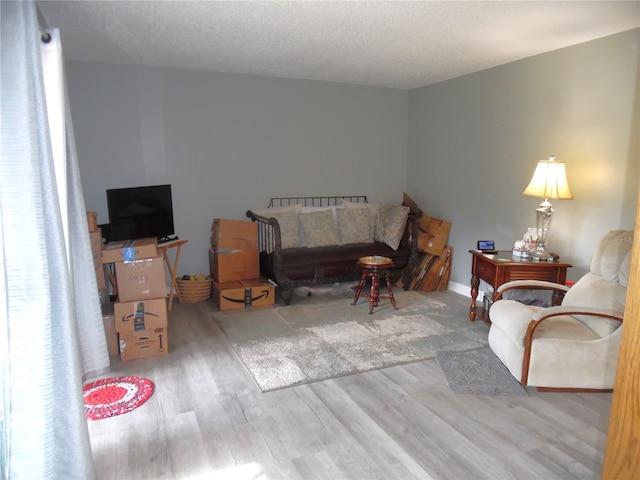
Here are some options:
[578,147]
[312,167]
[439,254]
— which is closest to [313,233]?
[312,167]

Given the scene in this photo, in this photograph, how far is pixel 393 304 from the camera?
4262 mm

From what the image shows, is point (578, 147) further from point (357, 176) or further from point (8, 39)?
point (8, 39)

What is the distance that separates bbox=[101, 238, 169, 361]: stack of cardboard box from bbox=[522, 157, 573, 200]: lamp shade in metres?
3.07

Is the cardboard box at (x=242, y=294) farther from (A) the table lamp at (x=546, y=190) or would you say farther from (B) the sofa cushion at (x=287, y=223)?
(A) the table lamp at (x=546, y=190)

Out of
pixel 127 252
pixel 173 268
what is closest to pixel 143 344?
pixel 127 252

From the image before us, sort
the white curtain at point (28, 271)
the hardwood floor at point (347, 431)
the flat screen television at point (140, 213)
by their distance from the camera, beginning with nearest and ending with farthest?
the white curtain at point (28, 271), the hardwood floor at point (347, 431), the flat screen television at point (140, 213)

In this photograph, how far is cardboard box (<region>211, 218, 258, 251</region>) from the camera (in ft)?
14.8

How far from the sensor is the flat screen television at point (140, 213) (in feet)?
12.2

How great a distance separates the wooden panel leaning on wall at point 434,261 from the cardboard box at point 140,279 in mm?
2780

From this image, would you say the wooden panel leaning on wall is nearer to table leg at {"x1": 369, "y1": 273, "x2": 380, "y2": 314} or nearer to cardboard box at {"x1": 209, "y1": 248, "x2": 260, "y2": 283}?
table leg at {"x1": 369, "y1": 273, "x2": 380, "y2": 314}

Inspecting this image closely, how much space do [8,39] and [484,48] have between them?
11.1 ft

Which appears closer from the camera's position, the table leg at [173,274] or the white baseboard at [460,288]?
the table leg at [173,274]

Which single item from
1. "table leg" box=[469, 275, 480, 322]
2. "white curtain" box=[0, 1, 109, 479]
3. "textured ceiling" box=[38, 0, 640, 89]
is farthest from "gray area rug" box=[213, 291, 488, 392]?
"textured ceiling" box=[38, 0, 640, 89]

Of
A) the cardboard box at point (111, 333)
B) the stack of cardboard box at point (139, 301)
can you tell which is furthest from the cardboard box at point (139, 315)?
the cardboard box at point (111, 333)
